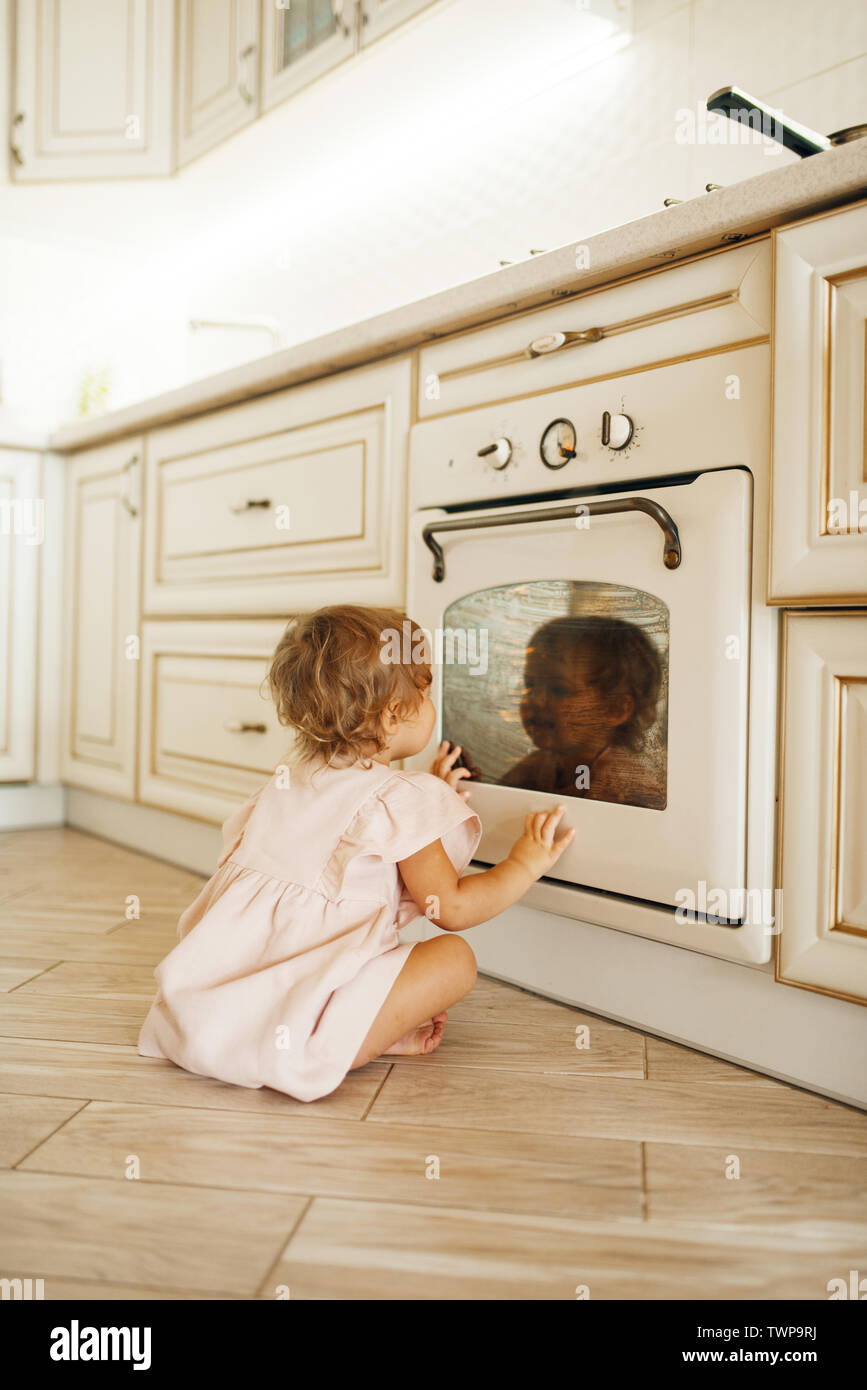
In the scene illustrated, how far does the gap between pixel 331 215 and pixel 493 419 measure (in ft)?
4.32

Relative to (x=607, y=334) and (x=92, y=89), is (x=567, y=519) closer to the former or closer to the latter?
(x=607, y=334)

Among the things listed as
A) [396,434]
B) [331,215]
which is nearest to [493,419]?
[396,434]

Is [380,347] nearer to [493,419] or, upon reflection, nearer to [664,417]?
[493,419]

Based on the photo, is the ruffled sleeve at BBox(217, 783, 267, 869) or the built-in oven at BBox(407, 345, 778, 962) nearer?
the built-in oven at BBox(407, 345, 778, 962)

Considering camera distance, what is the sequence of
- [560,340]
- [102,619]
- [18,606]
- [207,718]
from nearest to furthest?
1. [560,340]
2. [207,718]
3. [102,619]
4. [18,606]

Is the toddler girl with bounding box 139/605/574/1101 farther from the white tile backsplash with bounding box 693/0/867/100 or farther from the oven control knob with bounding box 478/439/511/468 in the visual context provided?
the white tile backsplash with bounding box 693/0/867/100

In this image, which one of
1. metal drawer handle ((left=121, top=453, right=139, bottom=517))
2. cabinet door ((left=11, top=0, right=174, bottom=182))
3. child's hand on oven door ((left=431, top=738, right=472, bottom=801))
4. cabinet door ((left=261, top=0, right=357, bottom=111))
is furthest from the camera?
cabinet door ((left=11, top=0, right=174, bottom=182))

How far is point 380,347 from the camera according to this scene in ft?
4.48

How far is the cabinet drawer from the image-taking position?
1.65 metres

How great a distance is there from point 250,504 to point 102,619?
68 cm

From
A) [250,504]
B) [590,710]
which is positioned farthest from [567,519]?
[250,504]

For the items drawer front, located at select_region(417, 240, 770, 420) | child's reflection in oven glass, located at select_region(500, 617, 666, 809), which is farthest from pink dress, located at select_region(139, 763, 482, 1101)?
drawer front, located at select_region(417, 240, 770, 420)

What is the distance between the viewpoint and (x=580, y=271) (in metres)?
1.07

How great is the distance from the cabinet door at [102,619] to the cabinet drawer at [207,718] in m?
0.09
